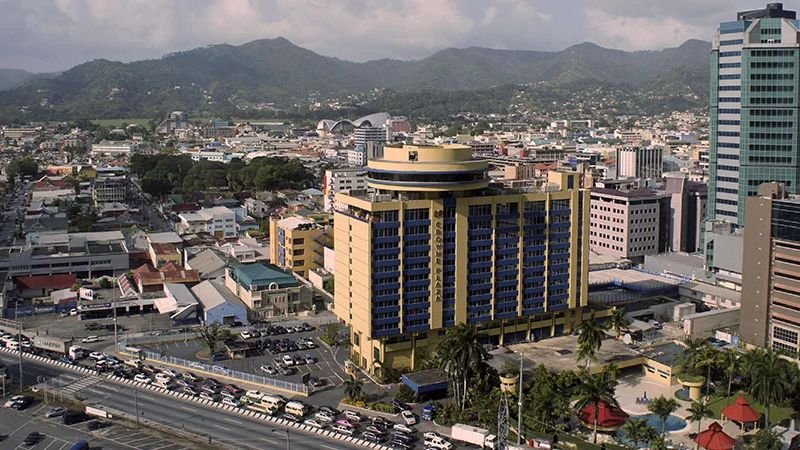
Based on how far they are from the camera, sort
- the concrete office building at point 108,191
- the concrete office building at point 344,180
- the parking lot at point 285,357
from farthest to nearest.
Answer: the concrete office building at point 108,191 < the concrete office building at point 344,180 < the parking lot at point 285,357

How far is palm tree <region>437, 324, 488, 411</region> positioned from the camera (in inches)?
1528

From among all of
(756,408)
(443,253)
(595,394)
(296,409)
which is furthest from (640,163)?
(296,409)

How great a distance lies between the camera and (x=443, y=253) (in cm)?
4472

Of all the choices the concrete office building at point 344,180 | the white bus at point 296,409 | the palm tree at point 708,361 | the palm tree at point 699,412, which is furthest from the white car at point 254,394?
the concrete office building at point 344,180

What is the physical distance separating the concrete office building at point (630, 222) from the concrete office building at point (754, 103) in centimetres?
727

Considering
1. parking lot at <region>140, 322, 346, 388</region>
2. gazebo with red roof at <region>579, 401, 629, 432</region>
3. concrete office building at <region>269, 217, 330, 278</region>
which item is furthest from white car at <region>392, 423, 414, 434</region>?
concrete office building at <region>269, 217, 330, 278</region>

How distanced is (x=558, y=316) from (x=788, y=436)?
16606 mm

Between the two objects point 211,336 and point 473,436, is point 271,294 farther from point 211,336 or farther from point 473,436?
point 473,436

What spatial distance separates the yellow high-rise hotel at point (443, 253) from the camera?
143 feet

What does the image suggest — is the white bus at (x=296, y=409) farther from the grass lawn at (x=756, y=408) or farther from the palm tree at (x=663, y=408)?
the grass lawn at (x=756, y=408)

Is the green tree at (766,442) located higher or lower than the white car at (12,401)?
higher

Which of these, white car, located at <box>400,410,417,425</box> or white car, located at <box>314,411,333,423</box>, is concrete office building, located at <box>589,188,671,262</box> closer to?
white car, located at <box>400,410,417,425</box>

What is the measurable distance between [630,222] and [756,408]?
37.0m

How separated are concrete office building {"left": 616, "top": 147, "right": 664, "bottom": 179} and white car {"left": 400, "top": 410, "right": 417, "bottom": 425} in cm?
7356
